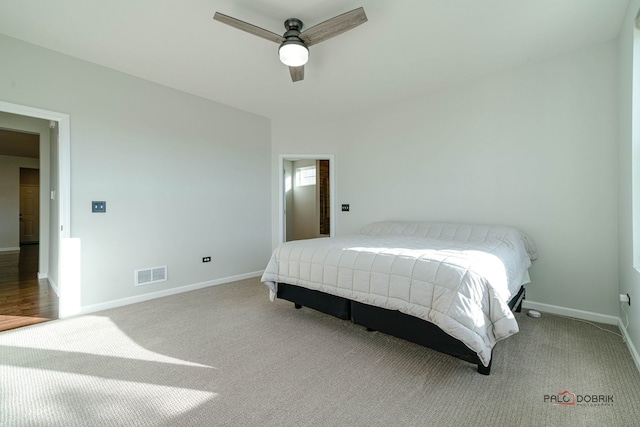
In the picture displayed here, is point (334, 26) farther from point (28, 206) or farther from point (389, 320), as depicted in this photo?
point (28, 206)

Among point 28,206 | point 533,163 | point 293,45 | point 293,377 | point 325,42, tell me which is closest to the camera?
point 293,377

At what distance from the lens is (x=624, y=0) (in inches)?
84.1

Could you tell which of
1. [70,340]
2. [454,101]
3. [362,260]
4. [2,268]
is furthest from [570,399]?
[2,268]

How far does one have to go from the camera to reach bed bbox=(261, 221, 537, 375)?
174 centimetres

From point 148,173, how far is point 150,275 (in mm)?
1233

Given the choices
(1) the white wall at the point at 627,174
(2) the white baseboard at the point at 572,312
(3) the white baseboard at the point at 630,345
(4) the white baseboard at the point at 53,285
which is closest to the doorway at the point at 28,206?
(4) the white baseboard at the point at 53,285

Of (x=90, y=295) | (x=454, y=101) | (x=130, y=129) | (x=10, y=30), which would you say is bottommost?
(x=90, y=295)

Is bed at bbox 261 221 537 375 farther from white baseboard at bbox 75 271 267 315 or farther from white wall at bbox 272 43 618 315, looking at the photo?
white baseboard at bbox 75 271 267 315

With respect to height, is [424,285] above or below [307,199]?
below

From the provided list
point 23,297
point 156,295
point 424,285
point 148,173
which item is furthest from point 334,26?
point 23,297

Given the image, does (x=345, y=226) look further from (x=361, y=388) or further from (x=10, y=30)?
(x=10, y=30)

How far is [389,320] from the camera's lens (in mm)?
2156

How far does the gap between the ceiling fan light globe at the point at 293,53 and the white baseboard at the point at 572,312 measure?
3.30 m

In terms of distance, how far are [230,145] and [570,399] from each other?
14.2 feet
